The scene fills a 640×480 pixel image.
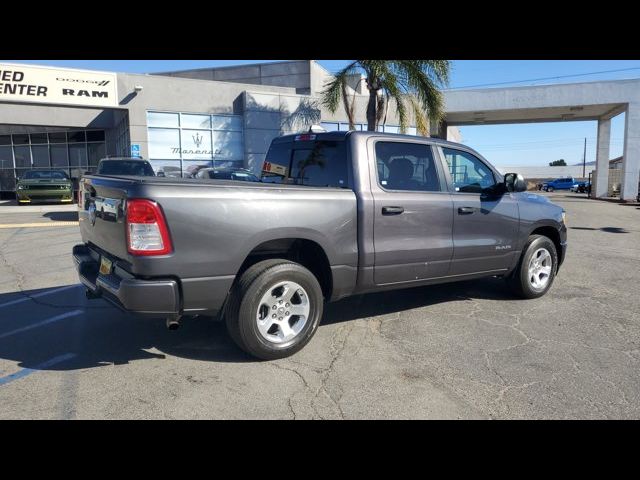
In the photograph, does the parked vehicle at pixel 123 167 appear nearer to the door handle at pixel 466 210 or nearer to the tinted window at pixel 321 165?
the tinted window at pixel 321 165

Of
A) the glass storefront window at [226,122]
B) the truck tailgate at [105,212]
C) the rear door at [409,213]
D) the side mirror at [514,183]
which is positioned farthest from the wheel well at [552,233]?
the glass storefront window at [226,122]

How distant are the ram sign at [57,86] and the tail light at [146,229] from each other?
18654mm

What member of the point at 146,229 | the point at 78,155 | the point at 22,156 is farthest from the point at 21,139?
the point at 146,229

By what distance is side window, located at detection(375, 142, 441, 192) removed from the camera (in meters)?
4.79

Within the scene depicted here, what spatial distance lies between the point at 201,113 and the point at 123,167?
309 inches

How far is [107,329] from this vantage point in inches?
191

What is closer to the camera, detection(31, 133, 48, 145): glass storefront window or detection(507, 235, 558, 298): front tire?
detection(507, 235, 558, 298): front tire

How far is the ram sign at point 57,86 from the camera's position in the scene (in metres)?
19.6

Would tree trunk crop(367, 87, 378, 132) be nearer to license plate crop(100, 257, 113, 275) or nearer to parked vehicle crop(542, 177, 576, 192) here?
license plate crop(100, 257, 113, 275)

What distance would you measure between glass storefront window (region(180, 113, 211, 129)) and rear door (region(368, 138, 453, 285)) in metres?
17.7

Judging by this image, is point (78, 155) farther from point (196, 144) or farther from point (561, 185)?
point (561, 185)

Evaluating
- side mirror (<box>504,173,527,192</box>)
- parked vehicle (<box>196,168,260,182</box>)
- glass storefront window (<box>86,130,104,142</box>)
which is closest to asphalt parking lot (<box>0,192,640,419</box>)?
side mirror (<box>504,173,527,192</box>)
